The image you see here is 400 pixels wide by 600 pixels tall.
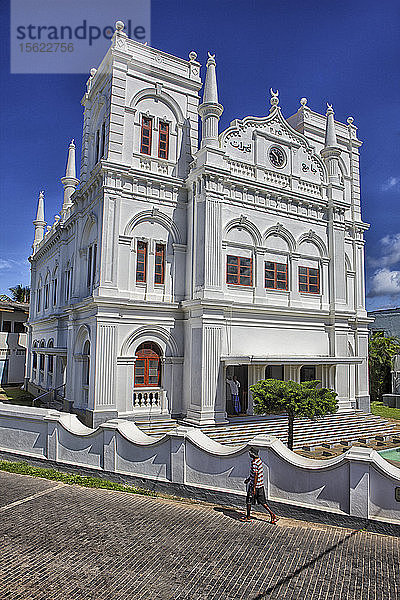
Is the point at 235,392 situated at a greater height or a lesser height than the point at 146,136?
lesser

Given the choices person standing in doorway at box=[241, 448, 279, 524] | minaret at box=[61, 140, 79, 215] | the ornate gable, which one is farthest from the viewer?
minaret at box=[61, 140, 79, 215]

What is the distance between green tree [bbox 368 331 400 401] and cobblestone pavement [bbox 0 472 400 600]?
25.0 meters

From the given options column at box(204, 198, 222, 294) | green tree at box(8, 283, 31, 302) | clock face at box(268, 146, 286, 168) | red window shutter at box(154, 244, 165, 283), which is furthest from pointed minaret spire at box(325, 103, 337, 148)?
green tree at box(8, 283, 31, 302)

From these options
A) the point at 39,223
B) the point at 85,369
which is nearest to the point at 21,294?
the point at 39,223

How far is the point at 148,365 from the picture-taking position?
1856 cm

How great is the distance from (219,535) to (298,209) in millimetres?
16886

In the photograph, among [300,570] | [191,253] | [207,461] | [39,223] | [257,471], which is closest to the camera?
[300,570]

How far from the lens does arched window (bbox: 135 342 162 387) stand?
723 inches

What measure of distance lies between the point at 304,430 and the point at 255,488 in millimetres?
10200

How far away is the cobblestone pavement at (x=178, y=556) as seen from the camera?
20.9ft

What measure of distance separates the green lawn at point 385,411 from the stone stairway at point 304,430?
3.19 meters

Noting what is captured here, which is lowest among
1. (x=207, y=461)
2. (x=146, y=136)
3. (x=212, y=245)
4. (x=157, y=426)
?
(x=157, y=426)

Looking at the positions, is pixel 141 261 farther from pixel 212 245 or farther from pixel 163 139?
pixel 163 139

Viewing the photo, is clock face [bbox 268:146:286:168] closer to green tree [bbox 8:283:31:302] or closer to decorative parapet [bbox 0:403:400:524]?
decorative parapet [bbox 0:403:400:524]
